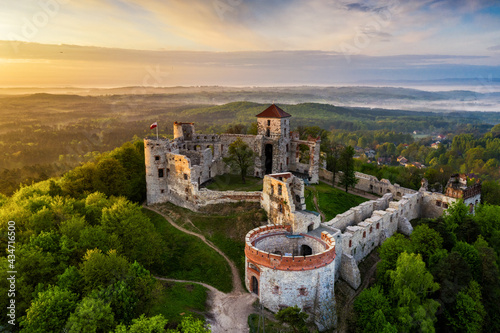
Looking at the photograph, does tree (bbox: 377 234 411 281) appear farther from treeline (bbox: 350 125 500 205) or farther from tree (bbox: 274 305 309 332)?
treeline (bbox: 350 125 500 205)

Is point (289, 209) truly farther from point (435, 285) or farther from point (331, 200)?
point (435, 285)

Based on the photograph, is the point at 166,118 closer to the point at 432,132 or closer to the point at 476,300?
the point at 476,300

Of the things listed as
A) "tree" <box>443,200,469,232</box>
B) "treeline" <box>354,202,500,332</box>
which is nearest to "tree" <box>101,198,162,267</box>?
"treeline" <box>354,202,500,332</box>

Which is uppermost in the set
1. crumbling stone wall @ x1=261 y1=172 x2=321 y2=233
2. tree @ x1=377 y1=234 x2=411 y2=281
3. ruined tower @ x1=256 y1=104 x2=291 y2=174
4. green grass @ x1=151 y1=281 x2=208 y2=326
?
ruined tower @ x1=256 y1=104 x2=291 y2=174

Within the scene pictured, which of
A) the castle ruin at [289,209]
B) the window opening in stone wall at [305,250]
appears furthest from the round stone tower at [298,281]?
the window opening in stone wall at [305,250]

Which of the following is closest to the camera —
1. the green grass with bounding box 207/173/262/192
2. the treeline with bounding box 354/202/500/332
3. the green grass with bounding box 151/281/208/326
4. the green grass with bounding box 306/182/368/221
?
the green grass with bounding box 151/281/208/326
